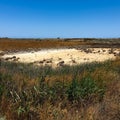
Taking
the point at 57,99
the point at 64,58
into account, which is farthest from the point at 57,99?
the point at 64,58

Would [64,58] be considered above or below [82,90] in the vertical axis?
below

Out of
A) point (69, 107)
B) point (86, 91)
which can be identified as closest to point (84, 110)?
point (69, 107)

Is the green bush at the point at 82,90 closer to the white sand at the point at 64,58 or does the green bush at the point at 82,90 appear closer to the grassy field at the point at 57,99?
the grassy field at the point at 57,99

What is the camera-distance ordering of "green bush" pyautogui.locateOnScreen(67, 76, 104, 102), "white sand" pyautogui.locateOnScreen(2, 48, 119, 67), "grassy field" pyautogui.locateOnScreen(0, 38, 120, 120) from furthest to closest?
"white sand" pyautogui.locateOnScreen(2, 48, 119, 67), "green bush" pyautogui.locateOnScreen(67, 76, 104, 102), "grassy field" pyautogui.locateOnScreen(0, 38, 120, 120)

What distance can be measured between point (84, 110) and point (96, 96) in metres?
0.97

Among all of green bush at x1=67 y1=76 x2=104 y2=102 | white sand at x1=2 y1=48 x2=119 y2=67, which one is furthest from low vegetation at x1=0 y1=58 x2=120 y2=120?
white sand at x1=2 y1=48 x2=119 y2=67

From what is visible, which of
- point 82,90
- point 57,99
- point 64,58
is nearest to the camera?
point 57,99

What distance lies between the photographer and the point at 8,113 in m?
6.06

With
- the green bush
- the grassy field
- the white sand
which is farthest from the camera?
the white sand

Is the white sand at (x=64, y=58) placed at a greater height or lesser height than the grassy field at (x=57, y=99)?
lesser

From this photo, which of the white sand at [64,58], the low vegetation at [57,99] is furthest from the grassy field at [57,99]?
the white sand at [64,58]

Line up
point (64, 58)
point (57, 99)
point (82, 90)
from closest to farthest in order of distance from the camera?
point (57, 99), point (82, 90), point (64, 58)

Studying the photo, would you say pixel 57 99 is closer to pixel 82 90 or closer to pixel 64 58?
pixel 82 90

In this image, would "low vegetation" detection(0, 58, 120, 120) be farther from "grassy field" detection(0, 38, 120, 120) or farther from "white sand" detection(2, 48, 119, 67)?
"white sand" detection(2, 48, 119, 67)
